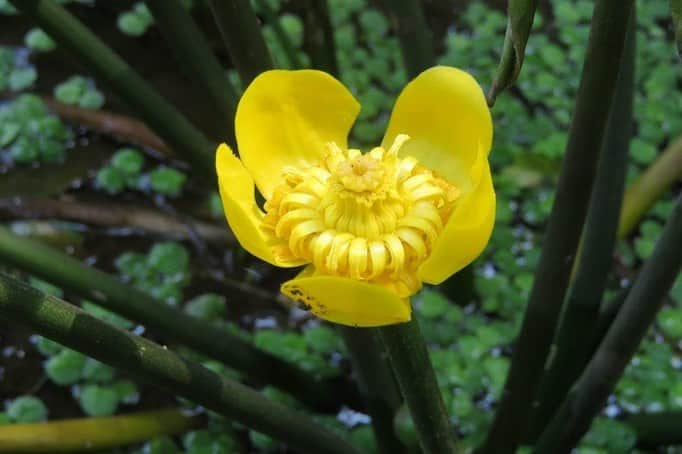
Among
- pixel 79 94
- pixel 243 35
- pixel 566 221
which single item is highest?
pixel 243 35

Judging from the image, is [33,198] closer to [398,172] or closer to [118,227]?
[118,227]

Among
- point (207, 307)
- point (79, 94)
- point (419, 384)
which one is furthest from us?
point (79, 94)

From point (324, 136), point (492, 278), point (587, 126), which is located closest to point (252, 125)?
point (324, 136)

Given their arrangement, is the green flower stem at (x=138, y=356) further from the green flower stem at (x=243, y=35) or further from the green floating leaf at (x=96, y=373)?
the green floating leaf at (x=96, y=373)

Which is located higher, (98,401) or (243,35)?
(243,35)

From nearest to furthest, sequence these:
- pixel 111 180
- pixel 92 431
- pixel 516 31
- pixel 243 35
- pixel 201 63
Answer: pixel 516 31
pixel 243 35
pixel 201 63
pixel 92 431
pixel 111 180

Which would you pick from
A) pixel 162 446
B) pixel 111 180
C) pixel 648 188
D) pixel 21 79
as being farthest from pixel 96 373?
pixel 648 188

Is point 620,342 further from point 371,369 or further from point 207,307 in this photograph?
point 207,307

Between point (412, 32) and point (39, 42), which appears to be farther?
point (39, 42)
